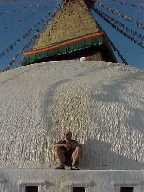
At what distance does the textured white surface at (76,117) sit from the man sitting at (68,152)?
0.65ft

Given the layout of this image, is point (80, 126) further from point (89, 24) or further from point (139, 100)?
point (89, 24)

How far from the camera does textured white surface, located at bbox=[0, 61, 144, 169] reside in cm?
704

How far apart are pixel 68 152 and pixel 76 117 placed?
706mm

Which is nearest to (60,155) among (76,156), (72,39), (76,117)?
(76,156)

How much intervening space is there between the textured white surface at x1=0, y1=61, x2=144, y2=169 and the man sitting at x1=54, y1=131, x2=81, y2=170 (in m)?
0.20

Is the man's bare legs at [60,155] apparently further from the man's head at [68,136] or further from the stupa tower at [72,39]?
the stupa tower at [72,39]

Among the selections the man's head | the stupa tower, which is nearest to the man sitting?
the man's head

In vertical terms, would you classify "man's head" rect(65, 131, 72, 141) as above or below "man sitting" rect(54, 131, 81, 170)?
above

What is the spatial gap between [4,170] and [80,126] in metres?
1.28

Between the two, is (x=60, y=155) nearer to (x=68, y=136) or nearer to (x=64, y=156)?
(x=64, y=156)

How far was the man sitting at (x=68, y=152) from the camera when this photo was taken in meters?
6.80

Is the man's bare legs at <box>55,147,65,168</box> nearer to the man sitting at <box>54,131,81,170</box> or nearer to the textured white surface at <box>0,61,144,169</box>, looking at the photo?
the man sitting at <box>54,131,81,170</box>

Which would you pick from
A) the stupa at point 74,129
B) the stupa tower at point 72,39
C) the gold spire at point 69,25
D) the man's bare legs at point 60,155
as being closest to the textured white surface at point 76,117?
the stupa at point 74,129

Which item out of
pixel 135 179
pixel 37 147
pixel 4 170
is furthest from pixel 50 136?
pixel 135 179
